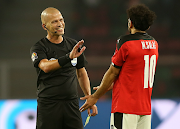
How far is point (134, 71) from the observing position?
2215 millimetres

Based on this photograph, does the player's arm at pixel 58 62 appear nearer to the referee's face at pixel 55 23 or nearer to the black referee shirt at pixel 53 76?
the black referee shirt at pixel 53 76

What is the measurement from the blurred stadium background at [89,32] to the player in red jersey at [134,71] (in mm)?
4112

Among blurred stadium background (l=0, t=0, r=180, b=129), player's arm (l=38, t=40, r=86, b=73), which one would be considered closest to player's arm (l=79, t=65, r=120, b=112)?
player's arm (l=38, t=40, r=86, b=73)

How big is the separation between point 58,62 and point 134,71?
0.60 meters

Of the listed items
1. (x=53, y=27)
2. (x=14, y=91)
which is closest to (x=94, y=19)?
(x=14, y=91)

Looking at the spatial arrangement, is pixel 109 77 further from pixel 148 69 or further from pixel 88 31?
pixel 88 31

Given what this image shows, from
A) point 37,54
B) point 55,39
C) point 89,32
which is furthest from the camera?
point 89,32

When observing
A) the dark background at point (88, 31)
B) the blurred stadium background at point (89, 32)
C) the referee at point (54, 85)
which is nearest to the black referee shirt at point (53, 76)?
the referee at point (54, 85)

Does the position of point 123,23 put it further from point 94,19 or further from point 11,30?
point 11,30

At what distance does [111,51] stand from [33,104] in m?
3.36

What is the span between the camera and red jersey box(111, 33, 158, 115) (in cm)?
221

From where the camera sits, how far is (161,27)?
7.50 metres

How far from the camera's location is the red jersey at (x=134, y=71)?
221cm

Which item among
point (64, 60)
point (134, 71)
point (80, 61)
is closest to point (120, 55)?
point (134, 71)
